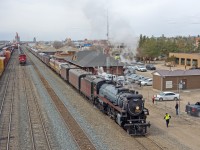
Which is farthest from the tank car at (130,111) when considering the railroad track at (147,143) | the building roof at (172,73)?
the building roof at (172,73)

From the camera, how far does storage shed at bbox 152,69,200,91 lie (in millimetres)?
41969

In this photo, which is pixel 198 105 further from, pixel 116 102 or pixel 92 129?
pixel 92 129

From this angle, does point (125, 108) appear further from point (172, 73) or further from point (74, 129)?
point (172, 73)

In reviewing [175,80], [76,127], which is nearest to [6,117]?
[76,127]

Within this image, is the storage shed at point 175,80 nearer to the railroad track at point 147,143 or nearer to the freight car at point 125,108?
the freight car at point 125,108

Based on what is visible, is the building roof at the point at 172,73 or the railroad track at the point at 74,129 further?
the building roof at the point at 172,73

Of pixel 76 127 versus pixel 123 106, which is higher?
pixel 123 106

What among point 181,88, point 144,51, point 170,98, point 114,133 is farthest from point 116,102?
point 144,51

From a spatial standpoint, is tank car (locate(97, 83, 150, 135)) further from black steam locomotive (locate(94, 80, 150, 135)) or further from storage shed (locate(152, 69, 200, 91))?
storage shed (locate(152, 69, 200, 91))

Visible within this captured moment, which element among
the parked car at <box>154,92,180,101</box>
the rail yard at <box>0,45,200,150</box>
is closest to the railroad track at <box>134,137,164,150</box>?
the rail yard at <box>0,45,200,150</box>

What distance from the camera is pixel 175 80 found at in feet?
140

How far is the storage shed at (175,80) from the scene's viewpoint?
4197cm

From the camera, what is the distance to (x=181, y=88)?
4278 cm

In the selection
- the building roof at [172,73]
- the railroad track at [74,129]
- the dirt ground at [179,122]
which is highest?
the building roof at [172,73]
